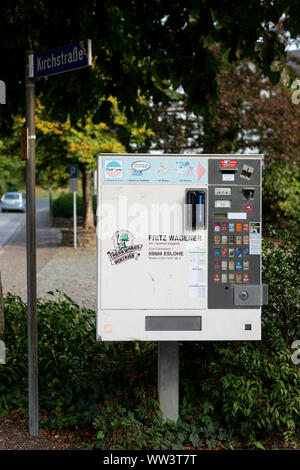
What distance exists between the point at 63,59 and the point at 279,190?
17.5 metres

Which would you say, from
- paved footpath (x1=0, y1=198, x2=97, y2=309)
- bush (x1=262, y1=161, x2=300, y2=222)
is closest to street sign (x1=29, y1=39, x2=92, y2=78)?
paved footpath (x1=0, y1=198, x2=97, y2=309)

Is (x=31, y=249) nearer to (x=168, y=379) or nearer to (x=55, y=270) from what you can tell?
(x=168, y=379)

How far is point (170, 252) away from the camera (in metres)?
3.56

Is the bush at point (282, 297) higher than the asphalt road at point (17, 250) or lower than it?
higher

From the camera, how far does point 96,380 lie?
4.45m

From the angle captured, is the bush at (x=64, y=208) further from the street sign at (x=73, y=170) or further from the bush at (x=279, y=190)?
the bush at (x=279, y=190)

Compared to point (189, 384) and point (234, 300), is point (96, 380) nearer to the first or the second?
point (189, 384)

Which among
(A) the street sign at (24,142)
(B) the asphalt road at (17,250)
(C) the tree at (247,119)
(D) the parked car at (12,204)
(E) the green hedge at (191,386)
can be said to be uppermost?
(C) the tree at (247,119)

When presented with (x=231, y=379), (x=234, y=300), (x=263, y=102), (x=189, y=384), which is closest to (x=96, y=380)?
(x=189, y=384)

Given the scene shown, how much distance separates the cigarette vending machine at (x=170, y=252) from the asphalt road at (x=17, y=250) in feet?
14.4

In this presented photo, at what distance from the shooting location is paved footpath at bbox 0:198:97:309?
10.3 m

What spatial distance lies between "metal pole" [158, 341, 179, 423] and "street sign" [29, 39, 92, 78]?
179 cm

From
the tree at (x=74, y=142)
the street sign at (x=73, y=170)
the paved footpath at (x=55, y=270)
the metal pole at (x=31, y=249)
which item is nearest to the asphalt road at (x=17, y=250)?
the paved footpath at (x=55, y=270)

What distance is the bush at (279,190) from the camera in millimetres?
20391
